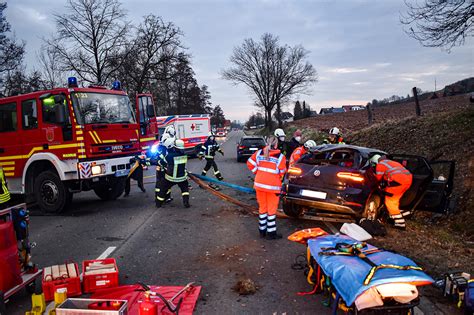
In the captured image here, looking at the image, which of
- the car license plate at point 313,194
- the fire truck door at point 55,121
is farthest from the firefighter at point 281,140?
the fire truck door at point 55,121

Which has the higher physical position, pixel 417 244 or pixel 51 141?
pixel 51 141

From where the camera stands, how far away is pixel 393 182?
655 cm

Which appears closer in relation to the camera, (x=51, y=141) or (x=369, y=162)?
(x=369, y=162)

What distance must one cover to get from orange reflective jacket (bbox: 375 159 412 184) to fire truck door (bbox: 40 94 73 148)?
21.2ft

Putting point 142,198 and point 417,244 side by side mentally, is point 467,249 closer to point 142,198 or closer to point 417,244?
point 417,244

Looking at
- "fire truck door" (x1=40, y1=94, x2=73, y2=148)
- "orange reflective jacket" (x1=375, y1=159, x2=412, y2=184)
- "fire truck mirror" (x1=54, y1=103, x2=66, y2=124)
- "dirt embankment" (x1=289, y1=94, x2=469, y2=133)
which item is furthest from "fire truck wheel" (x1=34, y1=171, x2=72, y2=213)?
"dirt embankment" (x1=289, y1=94, x2=469, y2=133)

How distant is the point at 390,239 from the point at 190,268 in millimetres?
3423

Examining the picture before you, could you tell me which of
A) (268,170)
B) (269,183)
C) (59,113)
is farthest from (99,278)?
(59,113)

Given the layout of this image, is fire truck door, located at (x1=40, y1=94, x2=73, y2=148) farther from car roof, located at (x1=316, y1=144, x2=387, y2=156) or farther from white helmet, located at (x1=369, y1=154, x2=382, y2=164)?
white helmet, located at (x1=369, y1=154, x2=382, y2=164)

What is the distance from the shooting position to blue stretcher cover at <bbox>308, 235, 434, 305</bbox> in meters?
3.21

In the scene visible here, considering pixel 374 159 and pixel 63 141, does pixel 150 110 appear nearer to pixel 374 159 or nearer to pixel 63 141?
pixel 63 141

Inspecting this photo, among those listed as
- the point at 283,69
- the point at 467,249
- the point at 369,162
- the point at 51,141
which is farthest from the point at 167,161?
the point at 283,69

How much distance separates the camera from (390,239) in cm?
620

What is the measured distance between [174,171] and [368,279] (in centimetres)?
636
